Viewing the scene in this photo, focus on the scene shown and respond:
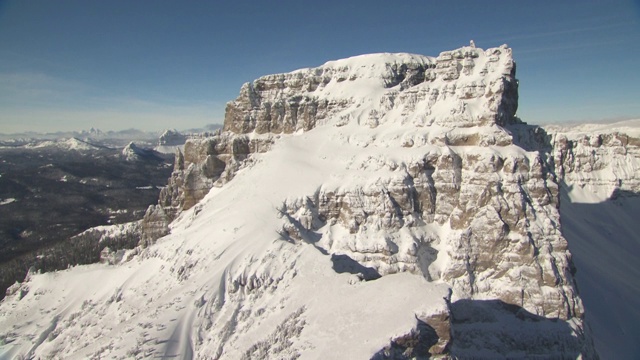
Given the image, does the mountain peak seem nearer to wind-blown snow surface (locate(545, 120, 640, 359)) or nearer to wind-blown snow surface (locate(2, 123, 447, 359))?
wind-blown snow surface (locate(2, 123, 447, 359))

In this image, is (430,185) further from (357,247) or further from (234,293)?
(234,293)

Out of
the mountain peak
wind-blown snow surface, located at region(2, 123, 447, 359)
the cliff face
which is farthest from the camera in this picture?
the mountain peak

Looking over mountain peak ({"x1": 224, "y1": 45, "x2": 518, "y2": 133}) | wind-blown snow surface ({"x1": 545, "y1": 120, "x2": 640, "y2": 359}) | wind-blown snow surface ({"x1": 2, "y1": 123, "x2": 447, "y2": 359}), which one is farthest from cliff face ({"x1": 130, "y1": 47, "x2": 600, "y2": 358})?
wind-blown snow surface ({"x1": 545, "y1": 120, "x2": 640, "y2": 359})

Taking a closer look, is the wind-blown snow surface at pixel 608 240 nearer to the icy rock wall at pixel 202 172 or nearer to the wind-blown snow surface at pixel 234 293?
the wind-blown snow surface at pixel 234 293

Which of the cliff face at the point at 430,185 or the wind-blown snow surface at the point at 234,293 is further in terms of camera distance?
the cliff face at the point at 430,185

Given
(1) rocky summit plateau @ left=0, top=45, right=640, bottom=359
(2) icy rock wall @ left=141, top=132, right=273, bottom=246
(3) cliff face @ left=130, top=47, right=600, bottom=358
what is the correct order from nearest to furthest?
1. (1) rocky summit plateau @ left=0, top=45, right=640, bottom=359
2. (3) cliff face @ left=130, top=47, right=600, bottom=358
3. (2) icy rock wall @ left=141, top=132, right=273, bottom=246

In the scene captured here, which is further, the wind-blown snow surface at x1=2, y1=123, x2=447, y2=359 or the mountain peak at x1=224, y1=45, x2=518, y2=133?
the mountain peak at x1=224, y1=45, x2=518, y2=133

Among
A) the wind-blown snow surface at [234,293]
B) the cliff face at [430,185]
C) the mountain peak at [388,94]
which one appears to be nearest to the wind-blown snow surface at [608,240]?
the cliff face at [430,185]

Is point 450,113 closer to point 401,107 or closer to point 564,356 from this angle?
point 401,107

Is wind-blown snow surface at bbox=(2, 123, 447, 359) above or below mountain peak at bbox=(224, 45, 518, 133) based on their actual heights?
below

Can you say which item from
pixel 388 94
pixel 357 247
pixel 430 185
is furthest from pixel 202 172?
pixel 430 185
